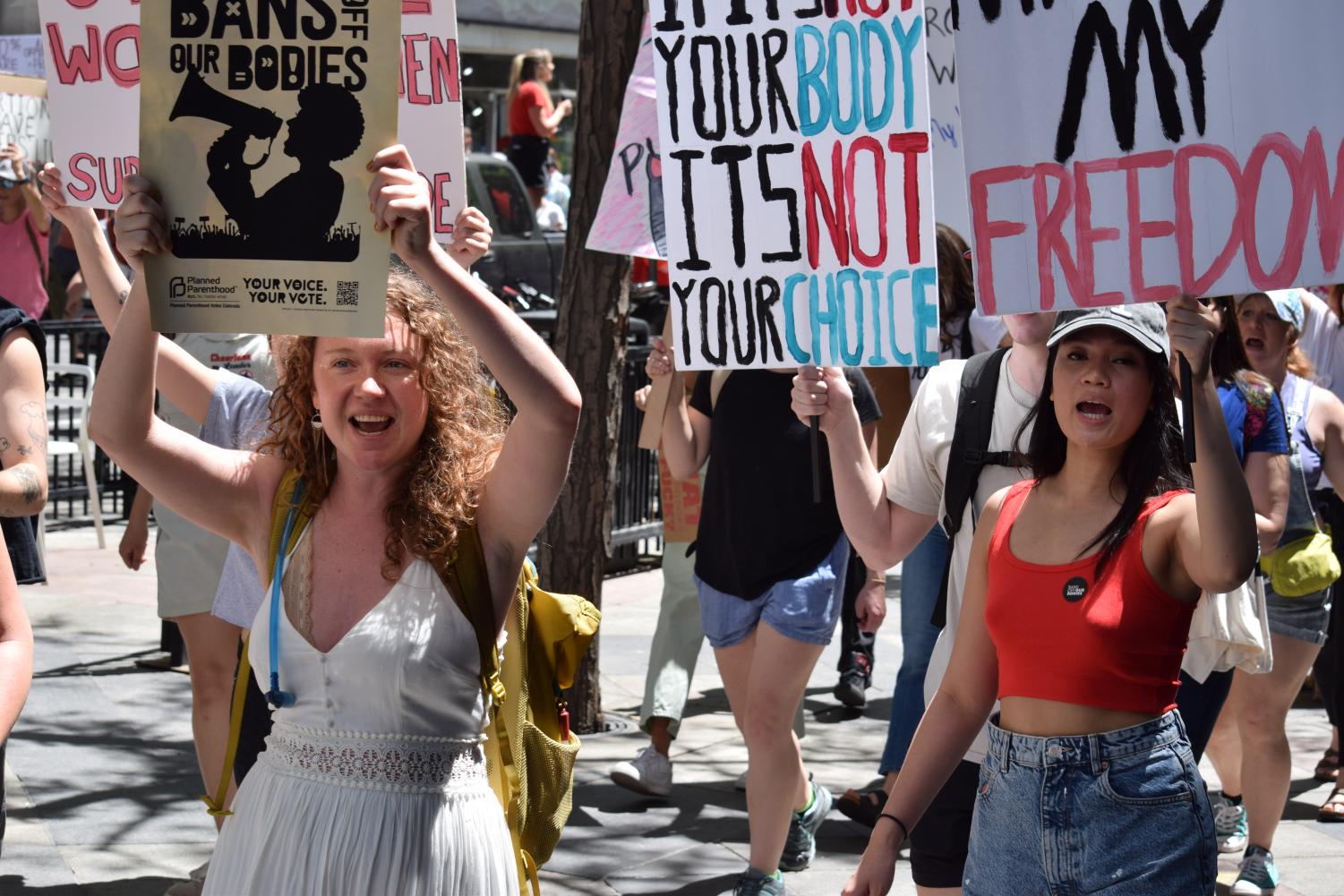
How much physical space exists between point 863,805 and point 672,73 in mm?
3063

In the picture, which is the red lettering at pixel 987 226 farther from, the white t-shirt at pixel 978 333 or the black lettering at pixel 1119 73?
the white t-shirt at pixel 978 333

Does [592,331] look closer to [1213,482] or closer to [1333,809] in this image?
[1333,809]

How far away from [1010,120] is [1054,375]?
52cm

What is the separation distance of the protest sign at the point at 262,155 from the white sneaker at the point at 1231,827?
438cm

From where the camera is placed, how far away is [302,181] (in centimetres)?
300

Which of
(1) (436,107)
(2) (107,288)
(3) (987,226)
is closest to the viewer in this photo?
(3) (987,226)

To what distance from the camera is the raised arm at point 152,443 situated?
3.01 metres

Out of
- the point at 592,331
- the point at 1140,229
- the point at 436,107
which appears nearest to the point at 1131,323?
the point at 1140,229

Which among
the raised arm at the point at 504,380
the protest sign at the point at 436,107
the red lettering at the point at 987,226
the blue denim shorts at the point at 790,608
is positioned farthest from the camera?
the blue denim shorts at the point at 790,608

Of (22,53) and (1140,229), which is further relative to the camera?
(22,53)

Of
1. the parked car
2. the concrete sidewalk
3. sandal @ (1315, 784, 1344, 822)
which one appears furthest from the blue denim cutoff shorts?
the parked car

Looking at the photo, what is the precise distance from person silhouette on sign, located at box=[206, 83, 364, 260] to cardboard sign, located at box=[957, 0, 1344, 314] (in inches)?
50.6

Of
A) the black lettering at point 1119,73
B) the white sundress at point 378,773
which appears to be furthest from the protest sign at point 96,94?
Result: the black lettering at point 1119,73

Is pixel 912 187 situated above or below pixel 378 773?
above
